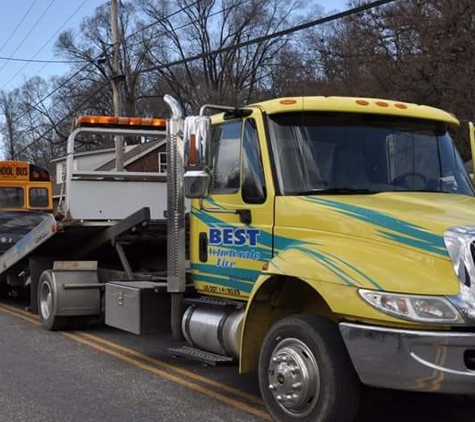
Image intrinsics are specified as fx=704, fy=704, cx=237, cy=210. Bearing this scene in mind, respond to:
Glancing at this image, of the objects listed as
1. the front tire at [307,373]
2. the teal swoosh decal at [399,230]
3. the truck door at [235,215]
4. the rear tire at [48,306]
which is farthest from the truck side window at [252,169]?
the rear tire at [48,306]

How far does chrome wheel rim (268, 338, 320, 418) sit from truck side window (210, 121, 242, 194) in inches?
61.2

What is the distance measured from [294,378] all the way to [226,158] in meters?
2.12

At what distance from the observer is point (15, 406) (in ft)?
19.9

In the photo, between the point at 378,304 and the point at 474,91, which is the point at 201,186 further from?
the point at 474,91

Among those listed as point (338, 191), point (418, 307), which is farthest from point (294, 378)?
point (338, 191)

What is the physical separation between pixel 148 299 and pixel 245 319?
1.95 m

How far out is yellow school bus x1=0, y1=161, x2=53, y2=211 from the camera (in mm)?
18156

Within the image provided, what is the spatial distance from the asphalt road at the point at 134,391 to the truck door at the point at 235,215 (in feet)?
3.19

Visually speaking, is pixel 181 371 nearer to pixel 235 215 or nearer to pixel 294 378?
pixel 235 215

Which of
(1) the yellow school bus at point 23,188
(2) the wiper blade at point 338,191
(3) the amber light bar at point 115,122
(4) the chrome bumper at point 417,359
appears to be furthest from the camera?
(1) the yellow school bus at point 23,188

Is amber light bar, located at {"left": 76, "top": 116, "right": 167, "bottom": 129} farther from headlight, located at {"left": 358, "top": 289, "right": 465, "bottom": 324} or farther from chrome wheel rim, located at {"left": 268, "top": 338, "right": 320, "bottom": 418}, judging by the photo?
headlight, located at {"left": 358, "top": 289, "right": 465, "bottom": 324}

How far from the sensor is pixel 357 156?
5.68 meters

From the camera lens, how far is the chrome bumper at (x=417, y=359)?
425cm

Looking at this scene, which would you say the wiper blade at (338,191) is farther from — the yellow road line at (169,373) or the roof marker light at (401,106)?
the yellow road line at (169,373)
